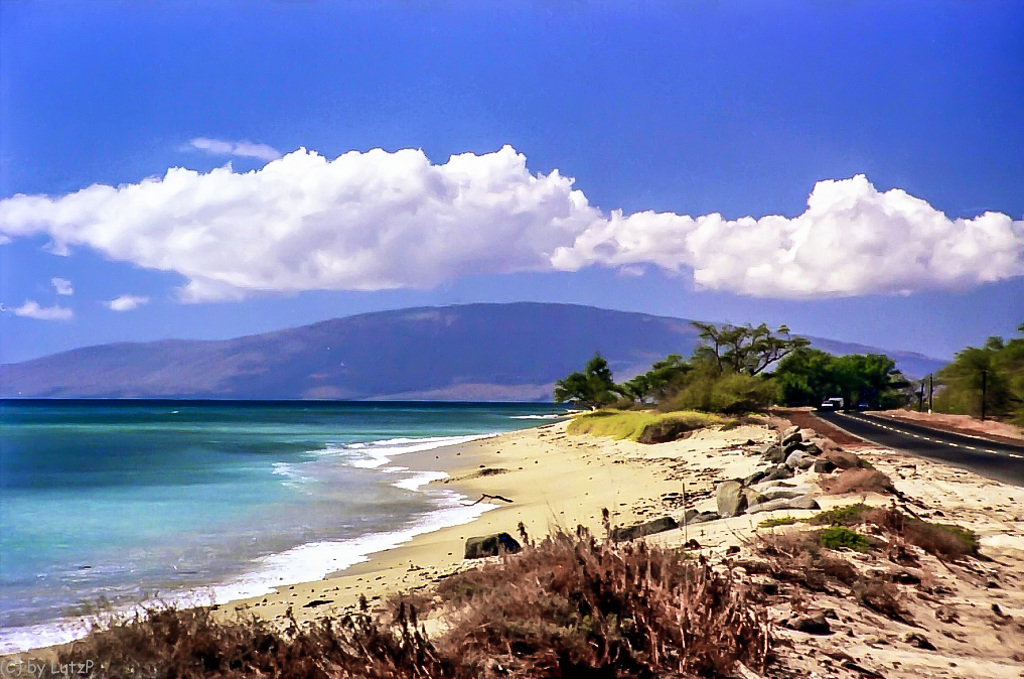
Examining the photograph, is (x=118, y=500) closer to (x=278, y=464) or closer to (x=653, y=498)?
(x=278, y=464)

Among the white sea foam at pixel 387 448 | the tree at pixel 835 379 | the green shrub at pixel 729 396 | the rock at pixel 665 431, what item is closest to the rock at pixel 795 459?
the rock at pixel 665 431

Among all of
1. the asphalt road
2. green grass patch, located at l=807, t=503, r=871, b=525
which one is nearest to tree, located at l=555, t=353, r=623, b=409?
the asphalt road

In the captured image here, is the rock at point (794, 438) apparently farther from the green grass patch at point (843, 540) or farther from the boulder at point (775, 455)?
the green grass patch at point (843, 540)

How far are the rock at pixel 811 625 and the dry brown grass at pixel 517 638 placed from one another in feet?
2.33

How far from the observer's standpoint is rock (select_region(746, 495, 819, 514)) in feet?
38.3

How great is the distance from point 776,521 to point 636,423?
34.1m

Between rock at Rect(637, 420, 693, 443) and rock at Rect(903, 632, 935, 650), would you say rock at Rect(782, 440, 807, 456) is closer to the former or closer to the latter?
rock at Rect(903, 632, 935, 650)

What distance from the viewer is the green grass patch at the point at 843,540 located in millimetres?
8406

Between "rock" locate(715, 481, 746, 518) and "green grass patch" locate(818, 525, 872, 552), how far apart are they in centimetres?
431

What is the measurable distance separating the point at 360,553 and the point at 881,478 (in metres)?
8.47

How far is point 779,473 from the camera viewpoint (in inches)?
708

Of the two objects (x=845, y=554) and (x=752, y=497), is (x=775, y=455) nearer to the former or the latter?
(x=752, y=497)

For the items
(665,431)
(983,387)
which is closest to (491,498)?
(665,431)

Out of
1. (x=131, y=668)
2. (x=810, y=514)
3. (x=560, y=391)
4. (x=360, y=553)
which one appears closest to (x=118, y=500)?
(x=360, y=553)
